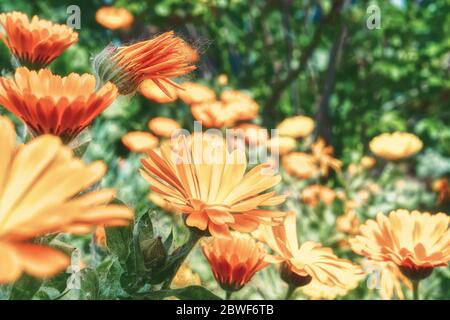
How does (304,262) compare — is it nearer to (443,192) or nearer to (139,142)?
(139,142)

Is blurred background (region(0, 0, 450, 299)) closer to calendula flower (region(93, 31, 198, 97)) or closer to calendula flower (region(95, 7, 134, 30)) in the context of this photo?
calendula flower (region(95, 7, 134, 30))

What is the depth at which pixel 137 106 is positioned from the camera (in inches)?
131

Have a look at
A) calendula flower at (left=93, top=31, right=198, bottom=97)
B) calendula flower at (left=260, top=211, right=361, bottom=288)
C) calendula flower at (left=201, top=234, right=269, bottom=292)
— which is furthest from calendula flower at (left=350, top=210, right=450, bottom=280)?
calendula flower at (left=93, top=31, right=198, bottom=97)

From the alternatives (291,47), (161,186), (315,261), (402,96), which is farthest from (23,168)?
(402,96)

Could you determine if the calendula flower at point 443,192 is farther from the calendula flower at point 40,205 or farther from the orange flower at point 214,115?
the calendula flower at point 40,205

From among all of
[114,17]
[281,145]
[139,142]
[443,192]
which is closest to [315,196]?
[281,145]

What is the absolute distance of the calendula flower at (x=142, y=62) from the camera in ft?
2.21

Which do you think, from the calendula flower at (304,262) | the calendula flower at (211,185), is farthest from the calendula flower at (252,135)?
the calendula flower at (211,185)

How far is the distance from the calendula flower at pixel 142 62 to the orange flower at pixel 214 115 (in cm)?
134

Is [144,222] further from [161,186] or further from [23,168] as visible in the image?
[23,168]

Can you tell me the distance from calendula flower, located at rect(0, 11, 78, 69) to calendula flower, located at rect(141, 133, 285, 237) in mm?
209

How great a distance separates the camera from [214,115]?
6.82ft

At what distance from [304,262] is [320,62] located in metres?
2.95
